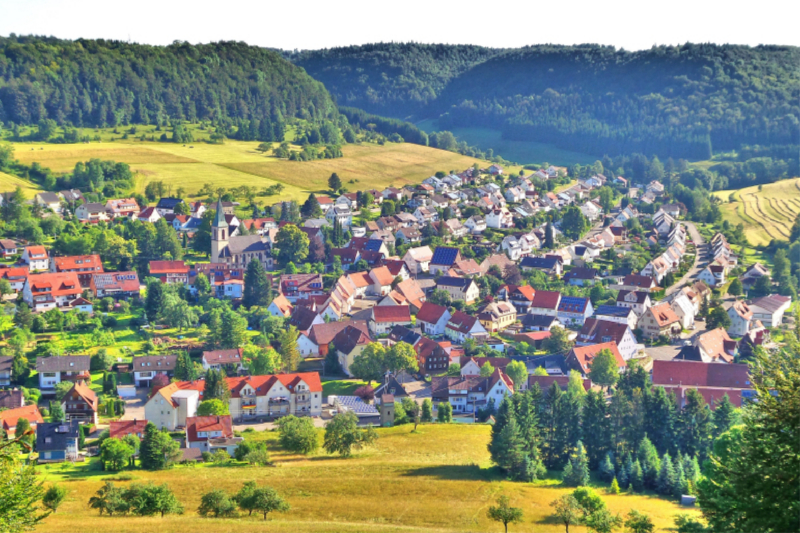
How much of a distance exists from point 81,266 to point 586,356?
113ft

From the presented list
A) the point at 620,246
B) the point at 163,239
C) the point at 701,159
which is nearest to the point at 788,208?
the point at 620,246

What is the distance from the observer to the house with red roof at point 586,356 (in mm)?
43250

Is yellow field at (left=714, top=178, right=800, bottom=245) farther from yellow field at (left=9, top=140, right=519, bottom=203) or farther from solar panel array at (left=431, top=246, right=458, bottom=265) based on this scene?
yellow field at (left=9, top=140, right=519, bottom=203)

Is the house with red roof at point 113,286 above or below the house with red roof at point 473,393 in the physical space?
above

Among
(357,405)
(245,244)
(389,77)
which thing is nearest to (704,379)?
(357,405)

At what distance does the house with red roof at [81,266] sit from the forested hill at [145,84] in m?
55.9

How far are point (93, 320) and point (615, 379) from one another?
2981 centimetres

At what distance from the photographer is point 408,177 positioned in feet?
332

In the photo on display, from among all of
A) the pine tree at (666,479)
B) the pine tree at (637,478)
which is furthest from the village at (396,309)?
the pine tree at (637,478)

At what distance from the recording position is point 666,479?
31.3 meters

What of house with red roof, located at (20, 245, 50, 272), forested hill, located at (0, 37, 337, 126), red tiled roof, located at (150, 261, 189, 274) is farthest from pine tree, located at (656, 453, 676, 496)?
forested hill, located at (0, 37, 337, 126)

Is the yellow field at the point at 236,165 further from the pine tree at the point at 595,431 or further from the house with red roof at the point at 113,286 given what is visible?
the pine tree at the point at 595,431

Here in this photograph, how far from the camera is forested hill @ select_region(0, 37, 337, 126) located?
110 m

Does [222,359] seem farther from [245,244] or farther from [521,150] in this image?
[521,150]
